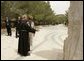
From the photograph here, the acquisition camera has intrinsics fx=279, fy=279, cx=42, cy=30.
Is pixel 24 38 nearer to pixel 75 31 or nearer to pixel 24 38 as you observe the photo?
pixel 24 38

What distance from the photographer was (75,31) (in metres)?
8.99

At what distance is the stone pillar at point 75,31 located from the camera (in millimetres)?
8672

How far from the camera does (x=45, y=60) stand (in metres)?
10.1

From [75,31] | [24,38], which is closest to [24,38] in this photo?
[24,38]

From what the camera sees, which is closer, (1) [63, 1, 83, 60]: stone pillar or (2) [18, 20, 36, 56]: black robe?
(1) [63, 1, 83, 60]: stone pillar

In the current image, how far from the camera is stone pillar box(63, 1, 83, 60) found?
8672 millimetres

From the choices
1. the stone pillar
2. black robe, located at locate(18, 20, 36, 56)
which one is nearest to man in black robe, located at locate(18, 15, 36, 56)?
black robe, located at locate(18, 20, 36, 56)

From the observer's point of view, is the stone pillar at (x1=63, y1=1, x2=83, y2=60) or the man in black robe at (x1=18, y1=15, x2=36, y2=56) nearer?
the stone pillar at (x1=63, y1=1, x2=83, y2=60)

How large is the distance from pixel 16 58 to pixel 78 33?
9.65 ft

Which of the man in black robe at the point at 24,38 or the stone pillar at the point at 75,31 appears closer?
the stone pillar at the point at 75,31

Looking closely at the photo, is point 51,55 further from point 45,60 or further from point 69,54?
point 69,54

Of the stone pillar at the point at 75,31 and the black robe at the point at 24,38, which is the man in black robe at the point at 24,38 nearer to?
the black robe at the point at 24,38

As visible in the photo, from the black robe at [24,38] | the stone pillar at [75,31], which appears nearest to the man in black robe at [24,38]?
the black robe at [24,38]

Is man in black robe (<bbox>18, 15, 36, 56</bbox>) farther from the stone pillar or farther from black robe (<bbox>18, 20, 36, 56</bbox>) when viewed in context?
the stone pillar
